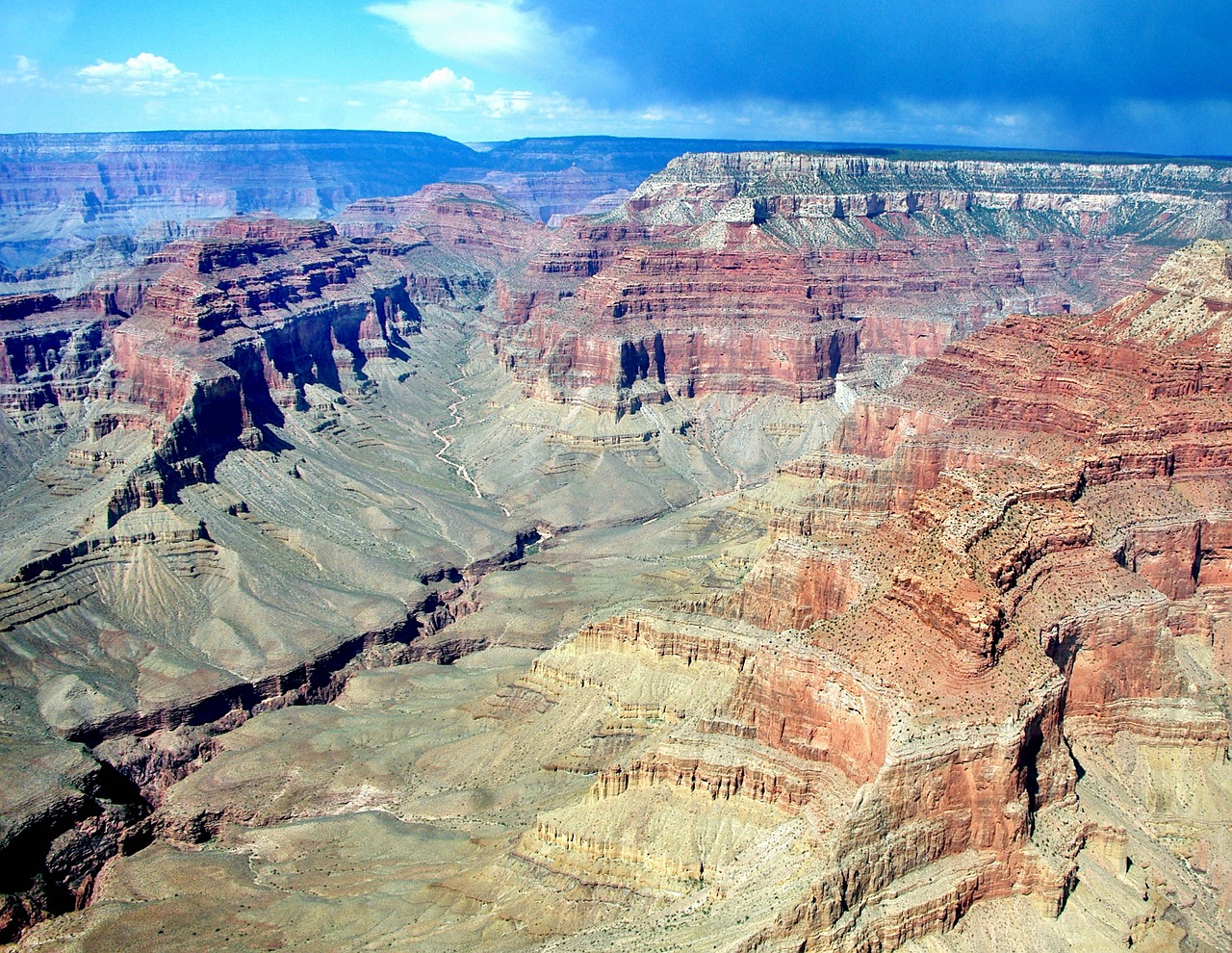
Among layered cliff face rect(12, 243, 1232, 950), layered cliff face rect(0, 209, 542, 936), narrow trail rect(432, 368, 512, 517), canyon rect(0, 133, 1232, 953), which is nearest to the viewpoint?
layered cliff face rect(12, 243, 1232, 950)

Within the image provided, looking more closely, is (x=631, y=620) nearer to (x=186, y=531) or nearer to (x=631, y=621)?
(x=631, y=621)

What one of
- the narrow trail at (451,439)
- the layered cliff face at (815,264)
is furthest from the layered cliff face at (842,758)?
the layered cliff face at (815,264)

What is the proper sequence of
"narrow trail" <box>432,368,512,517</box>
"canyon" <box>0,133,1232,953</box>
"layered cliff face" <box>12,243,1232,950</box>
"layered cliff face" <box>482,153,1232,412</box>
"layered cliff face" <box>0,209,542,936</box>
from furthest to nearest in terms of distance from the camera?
1. "layered cliff face" <box>482,153,1232,412</box>
2. "narrow trail" <box>432,368,512,517</box>
3. "layered cliff face" <box>0,209,542,936</box>
4. "canyon" <box>0,133,1232,953</box>
5. "layered cliff face" <box>12,243,1232,950</box>

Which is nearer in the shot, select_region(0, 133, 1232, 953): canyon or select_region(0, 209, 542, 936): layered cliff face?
select_region(0, 133, 1232, 953): canyon

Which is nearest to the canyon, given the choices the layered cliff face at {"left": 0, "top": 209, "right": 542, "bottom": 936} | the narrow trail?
the layered cliff face at {"left": 0, "top": 209, "right": 542, "bottom": 936}

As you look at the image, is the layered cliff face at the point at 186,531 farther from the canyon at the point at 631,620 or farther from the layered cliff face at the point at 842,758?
the layered cliff face at the point at 842,758

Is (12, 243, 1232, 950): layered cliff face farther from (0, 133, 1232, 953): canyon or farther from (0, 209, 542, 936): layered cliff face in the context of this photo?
(0, 209, 542, 936): layered cliff face

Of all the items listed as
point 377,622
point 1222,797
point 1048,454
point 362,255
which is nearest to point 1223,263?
point 1048,454

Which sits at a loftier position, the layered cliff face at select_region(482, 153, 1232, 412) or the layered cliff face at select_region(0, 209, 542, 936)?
the layered cliff face at select_region(482, 153, 1232, 412)
